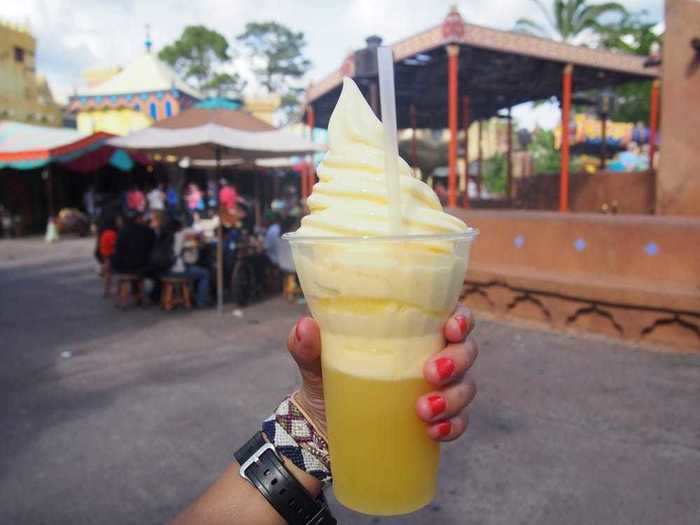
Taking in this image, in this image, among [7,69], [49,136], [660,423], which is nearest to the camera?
[660,423]

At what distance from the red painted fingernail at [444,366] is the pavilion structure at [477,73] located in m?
5.63

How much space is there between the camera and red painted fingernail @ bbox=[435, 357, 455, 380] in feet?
3.33

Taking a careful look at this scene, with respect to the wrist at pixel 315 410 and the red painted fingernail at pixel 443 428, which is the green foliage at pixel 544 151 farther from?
the red painted fingernail at pixel 443 428

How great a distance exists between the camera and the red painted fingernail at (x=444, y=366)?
1.01 m

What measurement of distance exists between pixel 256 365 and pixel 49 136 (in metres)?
15.1

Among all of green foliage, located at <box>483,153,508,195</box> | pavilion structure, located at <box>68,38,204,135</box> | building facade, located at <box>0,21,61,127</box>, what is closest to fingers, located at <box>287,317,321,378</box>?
pavilion structure, located at <box>68,38,204,135</box>

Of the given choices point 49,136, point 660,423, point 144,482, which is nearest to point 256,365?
point 144,482

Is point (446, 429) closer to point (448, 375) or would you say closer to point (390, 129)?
point (448, 375)

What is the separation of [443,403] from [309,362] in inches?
12.9

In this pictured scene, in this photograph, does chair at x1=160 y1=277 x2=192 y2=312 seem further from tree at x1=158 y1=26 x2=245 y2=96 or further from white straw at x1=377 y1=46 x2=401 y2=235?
tree at x1=158 y1=26 x2=245 y2=96

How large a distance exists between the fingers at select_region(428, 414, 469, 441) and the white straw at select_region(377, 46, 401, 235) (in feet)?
1.20

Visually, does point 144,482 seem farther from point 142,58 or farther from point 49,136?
point 142,58

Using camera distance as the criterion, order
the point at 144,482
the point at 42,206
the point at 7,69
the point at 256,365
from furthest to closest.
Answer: the point at 7,69
the point at 42,206
the point at 256,365
the point at 144,482

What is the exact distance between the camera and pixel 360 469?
1.08 m
